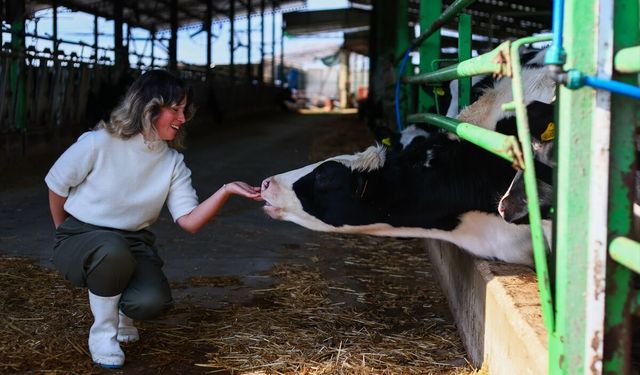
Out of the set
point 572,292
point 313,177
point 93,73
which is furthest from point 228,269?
point 93,73

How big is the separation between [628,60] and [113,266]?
1.94 m

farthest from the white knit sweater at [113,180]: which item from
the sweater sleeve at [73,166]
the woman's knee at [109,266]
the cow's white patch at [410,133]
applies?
the cow's white patch at [410,133]

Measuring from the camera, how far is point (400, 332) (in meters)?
3.23

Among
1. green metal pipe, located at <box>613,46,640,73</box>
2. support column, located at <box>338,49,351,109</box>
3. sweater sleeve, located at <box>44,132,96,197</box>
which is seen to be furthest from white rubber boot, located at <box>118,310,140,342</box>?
support column, located at <box>338,49,351,109</box>

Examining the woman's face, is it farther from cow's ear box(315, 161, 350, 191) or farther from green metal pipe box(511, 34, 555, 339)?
green metal pipe box(511, 34, 555, 339)

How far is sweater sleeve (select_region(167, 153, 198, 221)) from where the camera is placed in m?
3.08

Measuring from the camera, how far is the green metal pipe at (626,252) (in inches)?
57.5

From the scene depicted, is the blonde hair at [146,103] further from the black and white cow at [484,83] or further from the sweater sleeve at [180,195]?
the black and white cow at [484,83]

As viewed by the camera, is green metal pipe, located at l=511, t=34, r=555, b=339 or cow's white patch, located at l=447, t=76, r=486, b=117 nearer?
green metal pipe, located at l=511, t=34, r=555, b=339

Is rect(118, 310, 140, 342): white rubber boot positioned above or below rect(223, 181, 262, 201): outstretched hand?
below

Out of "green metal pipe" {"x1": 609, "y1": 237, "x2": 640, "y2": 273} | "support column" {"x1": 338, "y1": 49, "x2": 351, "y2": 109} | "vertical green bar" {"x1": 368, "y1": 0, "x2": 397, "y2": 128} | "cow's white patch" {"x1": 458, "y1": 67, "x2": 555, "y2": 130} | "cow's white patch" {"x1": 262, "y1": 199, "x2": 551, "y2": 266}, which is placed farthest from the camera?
"support column" {"x1": 338, "y1": 49, "x2": 351, "y2": 109}

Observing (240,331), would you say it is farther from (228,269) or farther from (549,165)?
(549,165)

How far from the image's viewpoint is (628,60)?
59.7 inches

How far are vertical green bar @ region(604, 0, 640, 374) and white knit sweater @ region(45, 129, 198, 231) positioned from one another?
1864 millimetres
